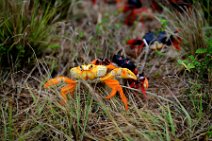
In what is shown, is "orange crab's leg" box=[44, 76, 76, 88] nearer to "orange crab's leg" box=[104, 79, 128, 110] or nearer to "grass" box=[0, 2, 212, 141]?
"grass" box=[0, 2, 212, 141]

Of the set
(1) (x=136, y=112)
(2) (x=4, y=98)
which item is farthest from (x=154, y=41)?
(2) (x=4, y=98)

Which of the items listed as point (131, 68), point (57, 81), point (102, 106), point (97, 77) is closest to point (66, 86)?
point (57, 81)

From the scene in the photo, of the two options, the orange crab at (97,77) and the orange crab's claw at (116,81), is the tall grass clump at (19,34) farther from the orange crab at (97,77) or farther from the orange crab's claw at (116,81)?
the orange crab's claw at (116,81)

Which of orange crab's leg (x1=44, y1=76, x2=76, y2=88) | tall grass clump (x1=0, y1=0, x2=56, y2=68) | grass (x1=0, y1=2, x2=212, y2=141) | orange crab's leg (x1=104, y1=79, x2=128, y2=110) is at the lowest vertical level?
grass (x1=0, y1=2, x2=212, y2=141)

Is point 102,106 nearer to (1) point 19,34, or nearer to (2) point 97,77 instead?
(2) point 97,77

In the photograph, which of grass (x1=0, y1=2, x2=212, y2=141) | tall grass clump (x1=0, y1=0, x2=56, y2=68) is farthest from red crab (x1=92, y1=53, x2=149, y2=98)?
tall grass clump (x1=0, y1=0, x2=56, y2=68)

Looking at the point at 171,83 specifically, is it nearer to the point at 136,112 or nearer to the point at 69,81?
the point at 136,112
